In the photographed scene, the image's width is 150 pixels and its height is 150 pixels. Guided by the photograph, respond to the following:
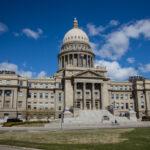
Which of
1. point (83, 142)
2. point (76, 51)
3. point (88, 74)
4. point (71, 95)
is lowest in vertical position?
point (83, 142)

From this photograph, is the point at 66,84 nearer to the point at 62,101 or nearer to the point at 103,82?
the point at 62,101

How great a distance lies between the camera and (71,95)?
237 ft

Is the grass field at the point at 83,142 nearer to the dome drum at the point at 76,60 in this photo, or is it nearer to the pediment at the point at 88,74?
the pediment at the point at 88,74

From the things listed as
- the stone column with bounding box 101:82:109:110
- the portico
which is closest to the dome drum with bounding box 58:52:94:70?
the stone column with bounding box 101:82:109:110

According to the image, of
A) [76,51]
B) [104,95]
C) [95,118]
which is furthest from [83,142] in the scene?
[76,51]

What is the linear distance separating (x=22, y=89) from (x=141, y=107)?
51.6 m

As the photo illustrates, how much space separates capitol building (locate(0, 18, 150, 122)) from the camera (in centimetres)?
6869

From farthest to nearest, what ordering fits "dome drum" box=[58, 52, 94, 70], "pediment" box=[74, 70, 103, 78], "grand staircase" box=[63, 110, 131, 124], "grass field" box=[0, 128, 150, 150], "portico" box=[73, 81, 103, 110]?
"dome drum" box=[58, 52, 94, 70] < "pediment" box=[74, 70, 103, 78] < "portico" box=[73, 81, 103, 110] < "grand staircase" box=[63, 110, 131, 124] < "grass field" box=[0, 128, 150, 150]

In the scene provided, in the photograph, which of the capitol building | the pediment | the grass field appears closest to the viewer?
the grass field

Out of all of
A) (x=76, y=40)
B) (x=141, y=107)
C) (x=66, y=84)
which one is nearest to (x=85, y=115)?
(x=66, y=84)

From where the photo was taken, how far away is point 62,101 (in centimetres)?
7569

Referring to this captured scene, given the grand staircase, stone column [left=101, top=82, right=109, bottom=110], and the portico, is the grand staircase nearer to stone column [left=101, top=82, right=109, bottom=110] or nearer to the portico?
the portico

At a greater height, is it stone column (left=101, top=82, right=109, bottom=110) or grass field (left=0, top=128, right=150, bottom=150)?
stone column (left=101, top=82, right=109, bottom=110)

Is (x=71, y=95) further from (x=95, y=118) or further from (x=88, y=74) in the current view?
(x=95, y=118)
